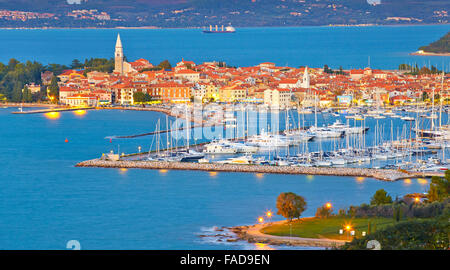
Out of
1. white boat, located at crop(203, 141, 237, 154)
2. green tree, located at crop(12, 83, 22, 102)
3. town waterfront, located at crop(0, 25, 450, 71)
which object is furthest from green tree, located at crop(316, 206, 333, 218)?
town waterfront, located at crop(0, 25, 450, 71)

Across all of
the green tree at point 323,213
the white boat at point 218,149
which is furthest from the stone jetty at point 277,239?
the white boat at point 218,149

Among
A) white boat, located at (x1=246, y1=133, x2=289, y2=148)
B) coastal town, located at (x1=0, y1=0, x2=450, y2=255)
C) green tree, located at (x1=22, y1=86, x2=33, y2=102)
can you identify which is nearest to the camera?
coastal town, located at (x1=0, y1=0, x2=450, y2=255)

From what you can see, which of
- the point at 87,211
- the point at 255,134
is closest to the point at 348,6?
the point at 255,134

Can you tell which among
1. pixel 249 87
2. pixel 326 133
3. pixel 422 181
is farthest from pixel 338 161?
pixel 249 87

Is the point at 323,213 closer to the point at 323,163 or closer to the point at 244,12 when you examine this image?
the point at 323,163

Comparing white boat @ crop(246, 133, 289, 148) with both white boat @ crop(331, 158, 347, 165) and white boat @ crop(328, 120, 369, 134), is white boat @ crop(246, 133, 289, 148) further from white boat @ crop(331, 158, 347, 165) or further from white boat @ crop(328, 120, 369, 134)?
white boat @ crop(331, 158, 347, 165)
